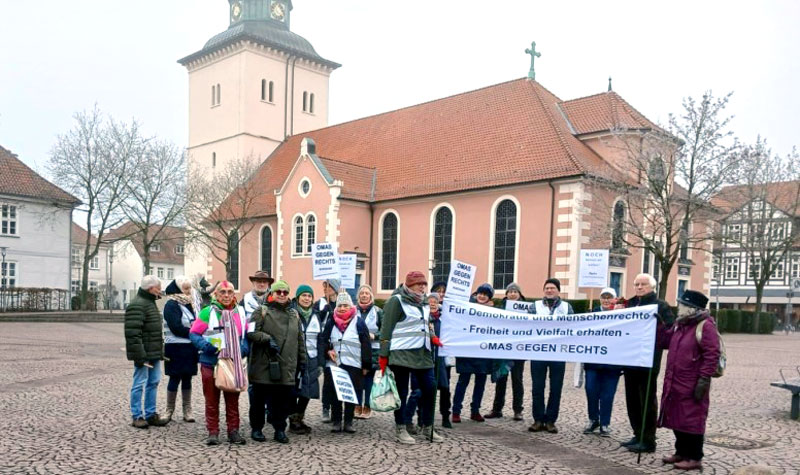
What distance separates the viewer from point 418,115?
116ft

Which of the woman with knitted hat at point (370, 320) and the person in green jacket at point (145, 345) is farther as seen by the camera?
the woman with knitted hat at point (370, 320)

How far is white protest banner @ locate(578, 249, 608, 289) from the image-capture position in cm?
1462

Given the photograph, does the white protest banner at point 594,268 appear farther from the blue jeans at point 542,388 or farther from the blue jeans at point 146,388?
the blue jeans at point 146,388

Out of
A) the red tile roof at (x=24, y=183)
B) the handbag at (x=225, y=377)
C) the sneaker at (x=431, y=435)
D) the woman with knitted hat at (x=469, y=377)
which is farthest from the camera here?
the red tile roof at (x=24, y=183)

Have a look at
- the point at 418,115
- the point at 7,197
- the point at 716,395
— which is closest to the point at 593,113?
the point at 418,115

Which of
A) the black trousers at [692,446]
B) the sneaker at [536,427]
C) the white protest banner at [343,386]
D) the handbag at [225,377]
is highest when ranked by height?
the handbag at [225,377]

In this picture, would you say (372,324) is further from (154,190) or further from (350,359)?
(154,190)

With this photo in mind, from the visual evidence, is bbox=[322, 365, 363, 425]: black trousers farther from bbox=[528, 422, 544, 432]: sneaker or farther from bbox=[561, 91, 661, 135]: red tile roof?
bbox=[561, 91, 661, 135]: red tile roof

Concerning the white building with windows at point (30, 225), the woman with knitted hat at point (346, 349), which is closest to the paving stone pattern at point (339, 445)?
the woman with knitted hat at point (346, 349)

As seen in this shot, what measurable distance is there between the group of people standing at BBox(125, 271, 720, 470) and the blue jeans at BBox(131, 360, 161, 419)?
0.01 m

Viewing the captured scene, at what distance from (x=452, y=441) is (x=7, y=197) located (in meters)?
40.9

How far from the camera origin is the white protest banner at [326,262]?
41.0ft

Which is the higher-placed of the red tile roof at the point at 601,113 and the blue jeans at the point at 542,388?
the red tile roof at the point at 601,113

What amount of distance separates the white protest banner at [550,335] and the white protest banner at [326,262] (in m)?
4.98
